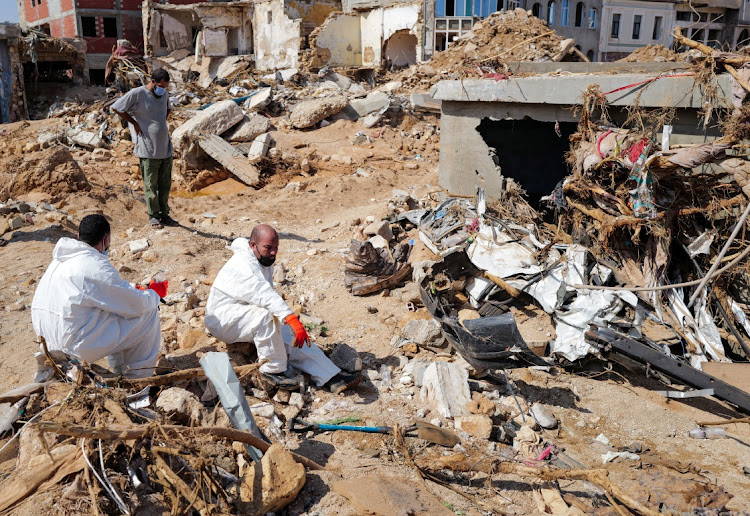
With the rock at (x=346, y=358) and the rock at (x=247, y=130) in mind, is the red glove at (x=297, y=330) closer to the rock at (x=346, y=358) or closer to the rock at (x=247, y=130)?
the rock at (x=346, y=358)

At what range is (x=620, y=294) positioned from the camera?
5.19 metres

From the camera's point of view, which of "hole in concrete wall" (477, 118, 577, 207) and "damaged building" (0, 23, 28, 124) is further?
"damaged building" (0, 23, 28, 124)

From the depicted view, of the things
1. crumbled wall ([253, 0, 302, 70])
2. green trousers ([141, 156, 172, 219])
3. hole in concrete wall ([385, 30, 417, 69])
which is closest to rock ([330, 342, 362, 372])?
green trousers ([141, 156, 172, 219])

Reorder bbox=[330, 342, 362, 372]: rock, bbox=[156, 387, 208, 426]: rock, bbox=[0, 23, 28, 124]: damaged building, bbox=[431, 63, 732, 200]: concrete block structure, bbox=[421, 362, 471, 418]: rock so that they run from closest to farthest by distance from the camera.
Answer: bbox=[156, 387, 208, 426]: rock → bbox=[421, 362, 471, 418]: rock → bbox=[330, 342, 362, 372]: rock → bbox=[431, 63, 732, 200]: concrete block structure → bbox=[0, 23, 28, 124]: damaged building

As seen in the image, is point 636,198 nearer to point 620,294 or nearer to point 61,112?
point 620,294

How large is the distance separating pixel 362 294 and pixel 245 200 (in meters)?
4.85

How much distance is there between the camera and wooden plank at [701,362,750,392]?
183 inches

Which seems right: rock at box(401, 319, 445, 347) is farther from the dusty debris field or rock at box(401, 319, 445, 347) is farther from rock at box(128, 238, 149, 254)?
rock at box(128, 238, 149, 254)

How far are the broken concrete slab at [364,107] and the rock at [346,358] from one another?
10257mm

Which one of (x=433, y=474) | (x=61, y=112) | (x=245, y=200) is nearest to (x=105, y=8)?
(x=61, y=112)

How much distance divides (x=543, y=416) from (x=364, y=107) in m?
11.3

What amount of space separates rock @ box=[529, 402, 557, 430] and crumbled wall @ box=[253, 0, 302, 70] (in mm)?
22349

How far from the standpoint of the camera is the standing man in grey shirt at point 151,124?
6758mm

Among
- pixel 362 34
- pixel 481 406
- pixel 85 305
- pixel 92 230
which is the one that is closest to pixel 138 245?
pixel 92 230
